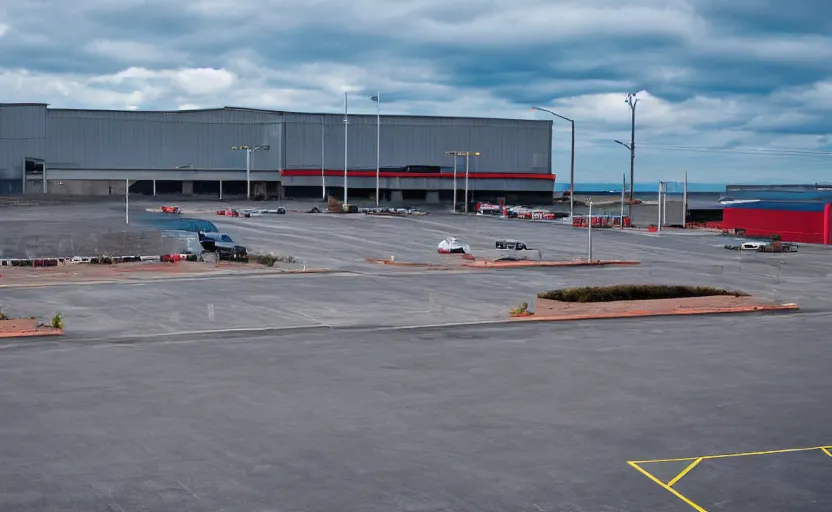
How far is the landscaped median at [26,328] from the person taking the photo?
3161 cm

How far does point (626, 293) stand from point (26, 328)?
23.7 m

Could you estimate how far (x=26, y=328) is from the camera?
106 ft

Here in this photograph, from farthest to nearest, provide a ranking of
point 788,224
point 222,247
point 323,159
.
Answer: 1. point 323,159
2. point 788,224
3. point 222,247

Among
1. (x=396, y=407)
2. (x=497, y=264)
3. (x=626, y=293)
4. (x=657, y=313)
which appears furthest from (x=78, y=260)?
(x=396, y=407)

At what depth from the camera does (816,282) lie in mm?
52156

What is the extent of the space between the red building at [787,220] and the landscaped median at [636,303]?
150 feet

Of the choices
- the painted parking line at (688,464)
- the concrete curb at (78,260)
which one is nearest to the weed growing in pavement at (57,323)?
the concrete curb at (78,260)

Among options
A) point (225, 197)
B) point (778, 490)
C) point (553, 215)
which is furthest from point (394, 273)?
point (225, 197)

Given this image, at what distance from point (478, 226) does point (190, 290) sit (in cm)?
5237

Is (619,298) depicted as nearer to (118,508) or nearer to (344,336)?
(344,336)

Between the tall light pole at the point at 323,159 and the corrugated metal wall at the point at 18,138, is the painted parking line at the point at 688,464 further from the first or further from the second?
the corrugated metal wall at the point at 18,138

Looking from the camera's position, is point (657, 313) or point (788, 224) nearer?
point (657, 313)

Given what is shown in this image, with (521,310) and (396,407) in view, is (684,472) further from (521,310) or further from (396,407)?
(521,310)

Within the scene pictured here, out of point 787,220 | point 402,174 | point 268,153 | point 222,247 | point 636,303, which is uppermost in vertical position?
point 268,153
